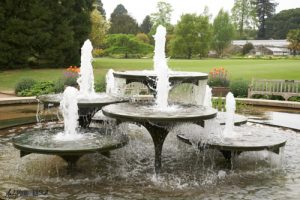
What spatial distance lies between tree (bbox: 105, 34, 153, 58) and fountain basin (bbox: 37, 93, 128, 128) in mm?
53123

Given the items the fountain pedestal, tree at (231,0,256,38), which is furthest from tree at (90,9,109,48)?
tree at (231,0,256,38)

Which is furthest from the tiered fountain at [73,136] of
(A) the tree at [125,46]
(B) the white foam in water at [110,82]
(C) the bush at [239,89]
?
(A) the tree at [125,46]

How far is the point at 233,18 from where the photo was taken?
300 feet

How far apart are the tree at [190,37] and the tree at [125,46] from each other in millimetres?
5678

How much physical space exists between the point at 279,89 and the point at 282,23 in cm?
8037

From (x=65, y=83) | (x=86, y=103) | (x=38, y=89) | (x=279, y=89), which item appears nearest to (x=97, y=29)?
(x=38, y=89)

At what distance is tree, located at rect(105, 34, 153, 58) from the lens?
62094 mm

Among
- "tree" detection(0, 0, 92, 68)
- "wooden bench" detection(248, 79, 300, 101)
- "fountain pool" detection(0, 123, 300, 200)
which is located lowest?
"fountain pool" detection(0, 123, 300, 200)

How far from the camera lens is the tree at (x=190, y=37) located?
58719 millimetres

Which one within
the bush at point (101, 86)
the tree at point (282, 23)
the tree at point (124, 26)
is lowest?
the bush at point (101, 86)

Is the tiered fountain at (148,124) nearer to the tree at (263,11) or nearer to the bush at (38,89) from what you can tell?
the bush at (38,89)

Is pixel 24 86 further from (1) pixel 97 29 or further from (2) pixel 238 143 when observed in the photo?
(1) pixel 97 29

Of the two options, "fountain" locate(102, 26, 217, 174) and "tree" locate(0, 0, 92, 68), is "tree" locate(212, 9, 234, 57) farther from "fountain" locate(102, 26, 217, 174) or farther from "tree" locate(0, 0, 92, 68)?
"fountain" locate(102, 26, 217, 174)

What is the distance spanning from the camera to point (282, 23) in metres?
92.2
